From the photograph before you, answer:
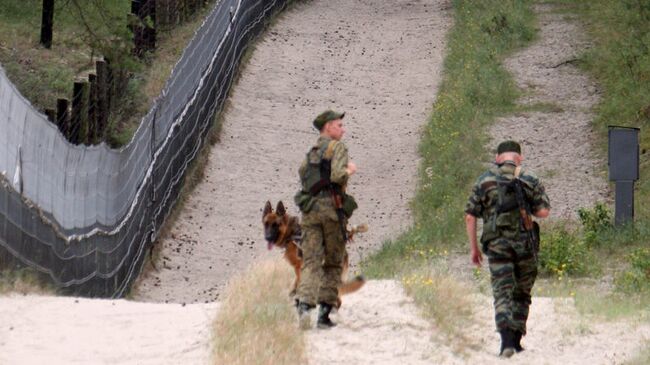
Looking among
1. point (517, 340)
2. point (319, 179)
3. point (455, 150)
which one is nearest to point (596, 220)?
point (455, 150)

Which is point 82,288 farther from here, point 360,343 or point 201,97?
point 201,97

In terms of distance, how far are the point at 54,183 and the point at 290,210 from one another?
696 cm

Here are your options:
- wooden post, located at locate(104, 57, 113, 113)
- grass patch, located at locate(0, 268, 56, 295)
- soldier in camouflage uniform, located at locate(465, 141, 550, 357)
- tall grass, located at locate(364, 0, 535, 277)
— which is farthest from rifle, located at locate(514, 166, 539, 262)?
wooden post, located at locate(104, 57, 113, 113)

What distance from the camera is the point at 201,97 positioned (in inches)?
886

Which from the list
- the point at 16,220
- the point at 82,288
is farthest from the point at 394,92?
the point at 16,220

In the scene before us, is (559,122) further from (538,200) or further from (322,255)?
(322,255)

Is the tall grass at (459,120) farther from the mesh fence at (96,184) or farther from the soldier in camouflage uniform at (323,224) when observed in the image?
the soldier in camouflage uniform at (323,224)

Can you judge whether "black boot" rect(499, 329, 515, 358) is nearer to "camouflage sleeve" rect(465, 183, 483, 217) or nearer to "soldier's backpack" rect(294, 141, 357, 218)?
"camouflage sleeve" rect(465, 183, 483, 217)

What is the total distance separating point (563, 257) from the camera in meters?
15.0

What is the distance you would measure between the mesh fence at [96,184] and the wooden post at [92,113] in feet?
3.30

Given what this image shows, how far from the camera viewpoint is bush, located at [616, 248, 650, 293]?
13.8 meters

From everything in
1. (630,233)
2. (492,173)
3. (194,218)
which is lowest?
(194,218)

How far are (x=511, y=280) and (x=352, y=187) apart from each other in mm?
11700

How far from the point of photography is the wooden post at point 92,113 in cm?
1978
